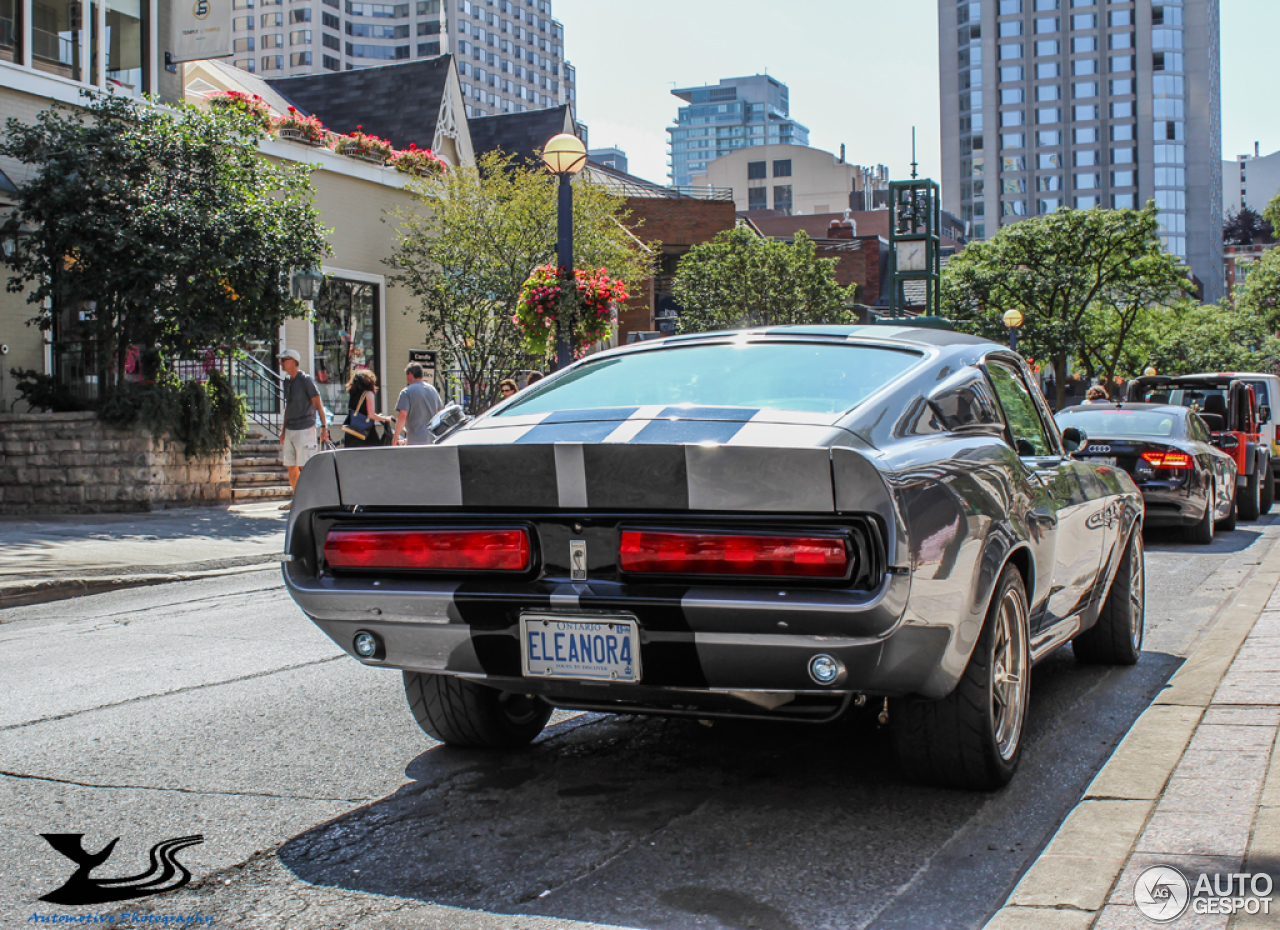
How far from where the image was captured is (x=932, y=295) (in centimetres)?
3045

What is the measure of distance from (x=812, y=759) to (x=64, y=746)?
2.73 meters

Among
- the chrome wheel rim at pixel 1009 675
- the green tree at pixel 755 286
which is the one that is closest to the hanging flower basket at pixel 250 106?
the chrome wheel rim at pixel 1009 675

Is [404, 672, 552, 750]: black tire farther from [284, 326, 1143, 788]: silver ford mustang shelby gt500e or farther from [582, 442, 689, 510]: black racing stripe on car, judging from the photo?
[582, 442, 689, 510]: black racing stripe on car

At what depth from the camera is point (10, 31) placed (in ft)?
55.7

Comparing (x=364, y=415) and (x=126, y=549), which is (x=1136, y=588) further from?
(x=364, y=415)

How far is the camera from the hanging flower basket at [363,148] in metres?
23.8

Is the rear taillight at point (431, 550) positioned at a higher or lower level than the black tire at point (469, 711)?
higher

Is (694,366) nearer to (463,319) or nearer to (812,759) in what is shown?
(812,759)

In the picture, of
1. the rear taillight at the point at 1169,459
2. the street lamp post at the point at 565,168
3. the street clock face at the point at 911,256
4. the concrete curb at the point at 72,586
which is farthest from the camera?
the street clock face at the point at 911,256

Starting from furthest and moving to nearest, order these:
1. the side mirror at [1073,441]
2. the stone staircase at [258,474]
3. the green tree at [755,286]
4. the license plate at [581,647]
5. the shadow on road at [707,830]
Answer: the green tree at [755,286] < the stone staircase at [258,474] < the side mirror at [1073,441] < the license plate at [581,647] < the shadow on road at [707,830]

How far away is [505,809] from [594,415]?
122 centimetres

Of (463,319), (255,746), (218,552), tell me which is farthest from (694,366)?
(463,319)

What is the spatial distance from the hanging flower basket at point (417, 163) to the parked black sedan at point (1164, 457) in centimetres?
1579

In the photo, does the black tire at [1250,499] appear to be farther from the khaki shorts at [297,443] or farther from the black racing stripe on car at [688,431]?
the black racing stripe on car at [688,431]
